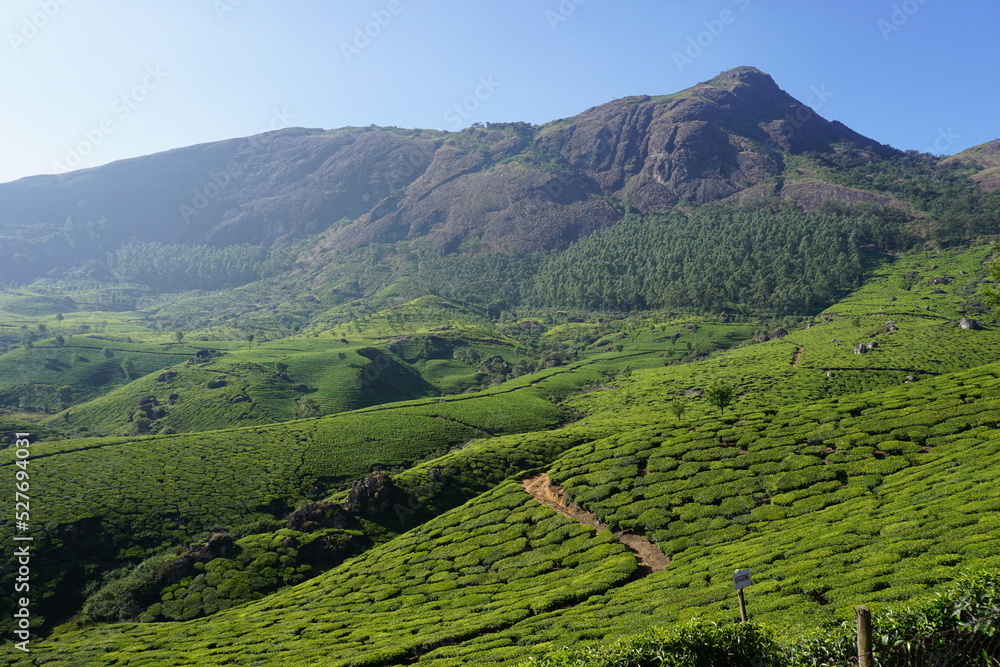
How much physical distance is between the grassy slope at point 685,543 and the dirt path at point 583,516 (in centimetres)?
122

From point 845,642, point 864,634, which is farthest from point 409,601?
point 864,634

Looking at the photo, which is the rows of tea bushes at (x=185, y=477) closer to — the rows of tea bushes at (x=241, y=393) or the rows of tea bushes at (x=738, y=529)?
the rows of tea bushes at (x=738, y=529)

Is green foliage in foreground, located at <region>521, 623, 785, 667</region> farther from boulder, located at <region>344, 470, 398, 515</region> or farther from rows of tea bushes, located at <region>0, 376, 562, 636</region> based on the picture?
rows of tea bushes, located at <region>0, 376, 562, 636</region>

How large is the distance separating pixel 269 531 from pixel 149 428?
90634 millimetres

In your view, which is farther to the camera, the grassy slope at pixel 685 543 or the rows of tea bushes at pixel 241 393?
the rows of tea bushes at pixel 241 393

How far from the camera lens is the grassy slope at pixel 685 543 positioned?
28.6 meters

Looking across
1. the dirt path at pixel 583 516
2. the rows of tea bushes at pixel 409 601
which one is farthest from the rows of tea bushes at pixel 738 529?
the dirt path at pixel 583 516

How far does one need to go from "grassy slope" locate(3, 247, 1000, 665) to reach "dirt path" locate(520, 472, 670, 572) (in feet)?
3.99

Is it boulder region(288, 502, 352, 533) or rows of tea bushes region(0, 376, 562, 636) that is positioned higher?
rows of tea bushes region(0, 376, 562, 636)

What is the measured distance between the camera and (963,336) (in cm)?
13888

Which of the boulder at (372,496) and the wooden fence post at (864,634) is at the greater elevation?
the wooden fence post at (864,634)

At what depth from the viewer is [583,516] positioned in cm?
5794

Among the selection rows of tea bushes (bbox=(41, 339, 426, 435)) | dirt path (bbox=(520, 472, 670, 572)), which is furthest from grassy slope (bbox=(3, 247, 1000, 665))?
rows of tea bushes (bbox=(41, 339, 426, 435))

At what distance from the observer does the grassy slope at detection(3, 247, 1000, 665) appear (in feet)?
93.9
